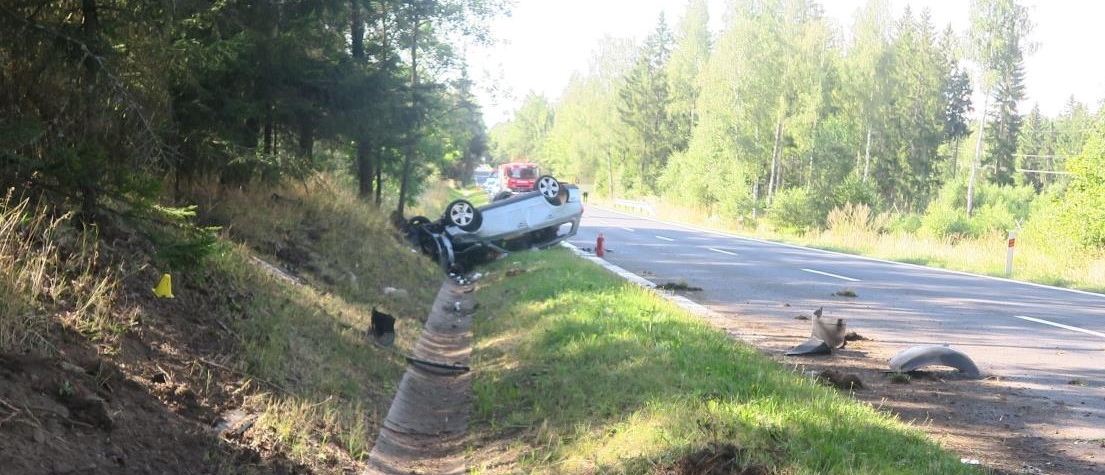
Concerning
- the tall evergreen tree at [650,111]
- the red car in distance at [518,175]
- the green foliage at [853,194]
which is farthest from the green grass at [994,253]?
the tall evergreen tree at [650,111]

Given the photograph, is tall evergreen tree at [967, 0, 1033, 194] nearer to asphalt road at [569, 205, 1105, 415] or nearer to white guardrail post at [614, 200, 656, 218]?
white guardrail post at [614, 200, 656, 218]

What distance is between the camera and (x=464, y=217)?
66.4 ft

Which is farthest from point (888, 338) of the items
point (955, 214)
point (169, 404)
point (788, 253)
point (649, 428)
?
point (955, 214)

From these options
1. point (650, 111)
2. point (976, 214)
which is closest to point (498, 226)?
point (976, 214)

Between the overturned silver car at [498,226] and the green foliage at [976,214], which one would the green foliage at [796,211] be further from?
the overturned silver car at [498,226]

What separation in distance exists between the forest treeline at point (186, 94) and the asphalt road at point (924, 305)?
6.12 m

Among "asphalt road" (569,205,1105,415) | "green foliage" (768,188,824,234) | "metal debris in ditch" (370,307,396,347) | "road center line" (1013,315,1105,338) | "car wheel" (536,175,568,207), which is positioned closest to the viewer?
"asphalt road" (569,205,1105,415)

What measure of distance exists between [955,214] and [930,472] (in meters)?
38.4

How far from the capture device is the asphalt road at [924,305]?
9.02 m

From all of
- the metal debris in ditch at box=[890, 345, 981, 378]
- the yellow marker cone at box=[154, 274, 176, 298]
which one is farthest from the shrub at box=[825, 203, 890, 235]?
the yellow marker cone at box=[154, 274, 176, 298]

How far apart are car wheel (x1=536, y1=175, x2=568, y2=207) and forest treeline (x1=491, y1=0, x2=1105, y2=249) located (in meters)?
13.2

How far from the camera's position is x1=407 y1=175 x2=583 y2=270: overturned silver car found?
20.2 metres

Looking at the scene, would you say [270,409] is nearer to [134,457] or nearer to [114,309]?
[114,309]

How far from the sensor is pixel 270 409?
21.2 ft
